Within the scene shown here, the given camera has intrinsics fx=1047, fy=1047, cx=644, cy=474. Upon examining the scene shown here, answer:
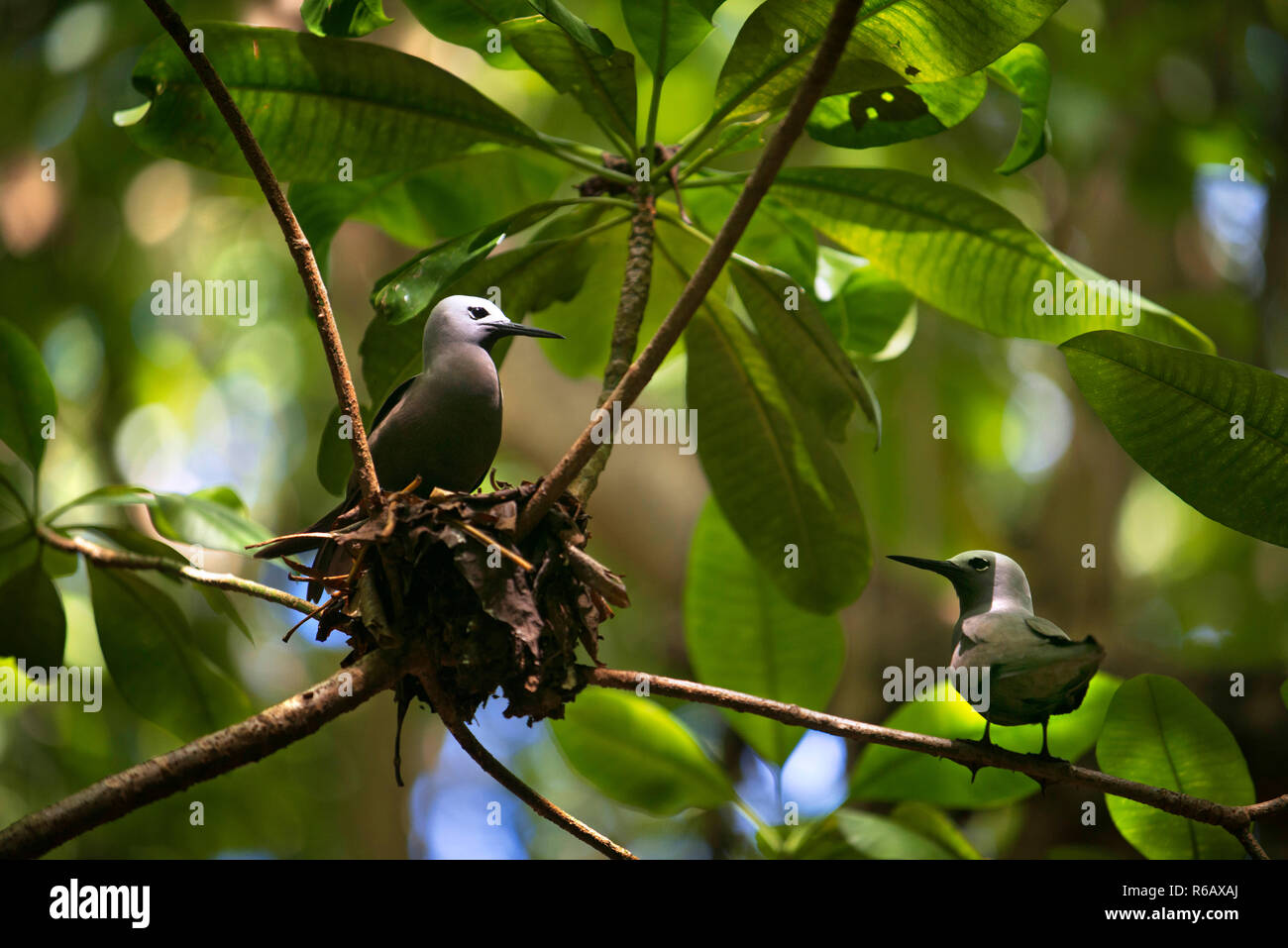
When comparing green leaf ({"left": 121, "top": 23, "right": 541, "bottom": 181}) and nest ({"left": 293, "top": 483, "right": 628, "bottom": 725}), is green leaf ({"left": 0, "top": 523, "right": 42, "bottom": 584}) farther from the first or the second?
nest ({"left": 293, "top": 483, "right": 628, "bottom": 725})

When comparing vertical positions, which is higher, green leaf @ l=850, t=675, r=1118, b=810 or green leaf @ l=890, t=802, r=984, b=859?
green leaf @ l=850, t=675, r=1118, b=810

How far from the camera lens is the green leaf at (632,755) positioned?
2.56 meters

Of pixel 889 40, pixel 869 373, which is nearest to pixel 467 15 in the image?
pixel 889 40

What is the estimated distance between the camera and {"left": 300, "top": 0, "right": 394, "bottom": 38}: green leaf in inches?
69.6

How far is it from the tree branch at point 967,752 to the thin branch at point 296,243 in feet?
1.41

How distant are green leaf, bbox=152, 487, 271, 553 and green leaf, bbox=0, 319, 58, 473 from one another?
277 millimetres

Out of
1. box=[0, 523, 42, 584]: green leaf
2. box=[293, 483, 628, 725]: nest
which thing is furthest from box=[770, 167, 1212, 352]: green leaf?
box=[0, 523, 42, 584]: green leaf

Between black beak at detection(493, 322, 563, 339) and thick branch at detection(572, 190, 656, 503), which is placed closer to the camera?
thick branch at detection(572, 190, 656, 503)

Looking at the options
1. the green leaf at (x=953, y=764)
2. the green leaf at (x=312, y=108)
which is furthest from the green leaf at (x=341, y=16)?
the green leaf at (x=953, y=764)

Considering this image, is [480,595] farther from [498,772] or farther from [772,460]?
[772,460]

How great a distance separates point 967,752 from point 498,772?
65cm
